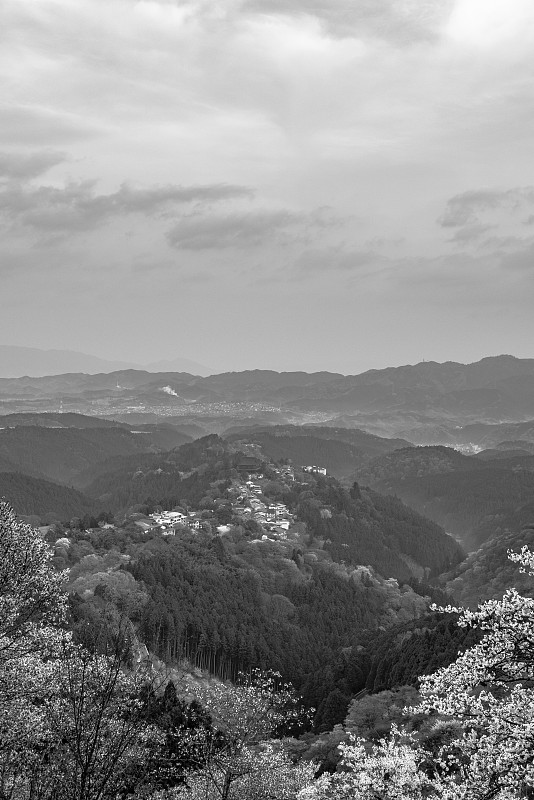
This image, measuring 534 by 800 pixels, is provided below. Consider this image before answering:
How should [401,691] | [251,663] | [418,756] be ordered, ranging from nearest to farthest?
[418,756] → [401,691] → [251,663]

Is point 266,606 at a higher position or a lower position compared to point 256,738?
lower

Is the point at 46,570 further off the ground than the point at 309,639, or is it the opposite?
the point at 46,570

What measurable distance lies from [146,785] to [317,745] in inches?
1643

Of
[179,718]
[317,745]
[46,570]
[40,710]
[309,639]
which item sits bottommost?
[309,639]

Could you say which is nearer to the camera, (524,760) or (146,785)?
(524,760)

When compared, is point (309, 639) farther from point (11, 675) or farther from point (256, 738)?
point (11, 675)

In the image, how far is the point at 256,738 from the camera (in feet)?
149

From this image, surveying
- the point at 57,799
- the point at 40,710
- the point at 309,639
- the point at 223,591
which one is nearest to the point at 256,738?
the point at 40,710

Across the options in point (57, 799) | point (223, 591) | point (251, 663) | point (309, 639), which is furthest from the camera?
point (223, 591)

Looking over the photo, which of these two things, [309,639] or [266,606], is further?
[266,606]

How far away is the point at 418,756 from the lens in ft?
131

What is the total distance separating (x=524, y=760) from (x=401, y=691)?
246 ft

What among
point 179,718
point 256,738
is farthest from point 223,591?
point 256,738

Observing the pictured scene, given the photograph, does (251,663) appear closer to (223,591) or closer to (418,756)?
(223,591)
